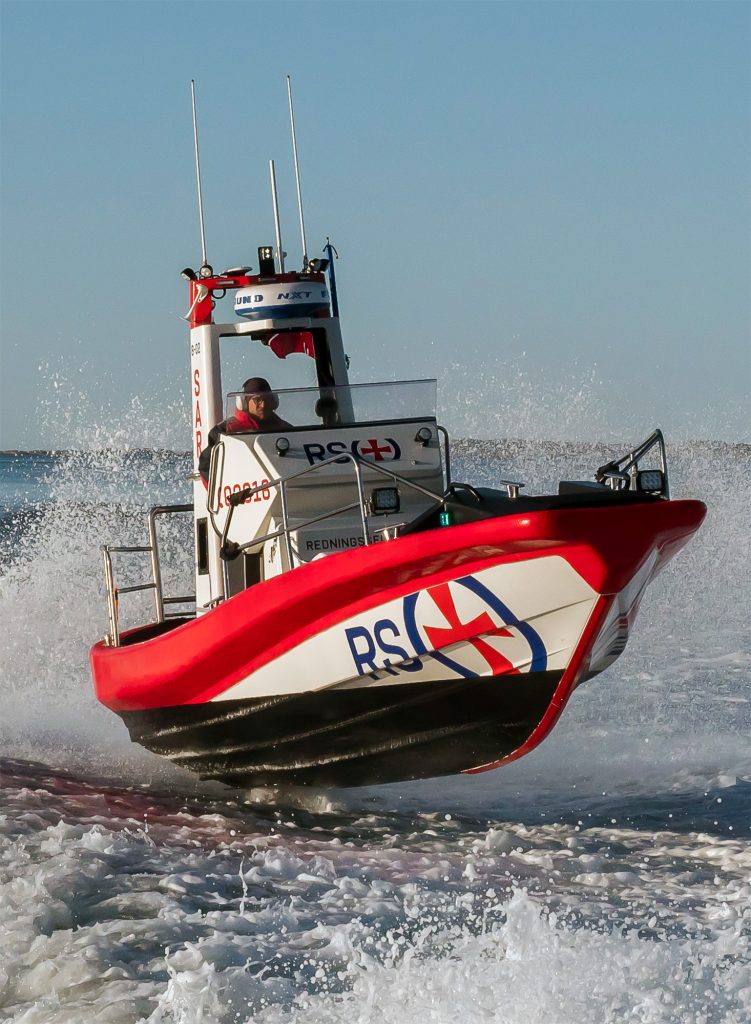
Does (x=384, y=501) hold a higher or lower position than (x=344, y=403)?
Answer: lower

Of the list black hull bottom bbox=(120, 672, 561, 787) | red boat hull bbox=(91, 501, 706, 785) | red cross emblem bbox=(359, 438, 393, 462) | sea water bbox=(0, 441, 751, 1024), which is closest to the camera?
sea water bbox=(0, 441, 751, 1024)

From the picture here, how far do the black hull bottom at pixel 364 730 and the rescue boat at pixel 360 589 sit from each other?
0.03 ft

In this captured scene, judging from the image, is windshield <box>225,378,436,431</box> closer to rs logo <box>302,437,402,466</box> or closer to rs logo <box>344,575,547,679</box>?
rs logo <box>302,437,402,466</box>

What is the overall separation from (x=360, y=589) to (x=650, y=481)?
1.51m

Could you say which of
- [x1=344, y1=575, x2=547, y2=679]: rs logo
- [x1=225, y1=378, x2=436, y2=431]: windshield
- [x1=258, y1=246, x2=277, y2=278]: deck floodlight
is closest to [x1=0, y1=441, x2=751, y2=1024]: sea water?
[x1=344, y1=575, x2=547, y2=679]: rs logo

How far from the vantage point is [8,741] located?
28.4 ft

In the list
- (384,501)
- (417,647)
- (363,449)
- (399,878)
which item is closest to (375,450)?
(363,449)

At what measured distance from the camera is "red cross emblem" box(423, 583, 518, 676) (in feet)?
18.2

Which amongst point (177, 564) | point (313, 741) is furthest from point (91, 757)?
point (177, 564)

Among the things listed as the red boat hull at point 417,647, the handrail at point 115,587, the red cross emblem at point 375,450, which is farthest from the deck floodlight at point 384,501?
the handrail at point 115,587

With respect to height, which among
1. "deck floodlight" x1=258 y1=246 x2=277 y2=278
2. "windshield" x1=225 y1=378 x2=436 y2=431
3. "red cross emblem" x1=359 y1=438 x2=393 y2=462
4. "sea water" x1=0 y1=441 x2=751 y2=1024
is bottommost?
"sea water" x1=0 y1=441 x2=751 y2=1024

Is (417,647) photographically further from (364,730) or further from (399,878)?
(399,878)

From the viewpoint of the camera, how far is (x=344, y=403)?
709 centimetres

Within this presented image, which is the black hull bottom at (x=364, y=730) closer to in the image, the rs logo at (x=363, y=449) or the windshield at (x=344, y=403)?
the rs logo at (x=363, y=449)
